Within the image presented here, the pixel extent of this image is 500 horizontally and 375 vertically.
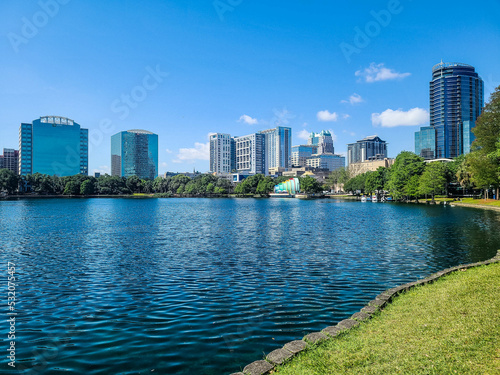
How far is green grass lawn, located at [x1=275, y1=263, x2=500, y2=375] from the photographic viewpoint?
8688mm

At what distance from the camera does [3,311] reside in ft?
51.8

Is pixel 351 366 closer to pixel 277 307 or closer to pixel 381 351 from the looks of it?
pixel 381 351

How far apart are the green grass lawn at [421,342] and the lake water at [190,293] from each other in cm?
229

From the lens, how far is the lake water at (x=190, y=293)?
456 inches

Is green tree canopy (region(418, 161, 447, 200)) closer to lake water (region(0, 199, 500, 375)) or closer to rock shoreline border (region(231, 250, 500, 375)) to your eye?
lake water (region(0, 199, 500, 375))

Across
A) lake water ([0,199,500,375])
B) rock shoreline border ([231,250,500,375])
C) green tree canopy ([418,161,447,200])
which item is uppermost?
green tree canopy ([418,161,447,200])

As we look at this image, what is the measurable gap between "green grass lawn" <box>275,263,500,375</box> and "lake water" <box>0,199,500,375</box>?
229 centimetres

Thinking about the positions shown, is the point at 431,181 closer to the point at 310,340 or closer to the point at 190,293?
the point at 190,293

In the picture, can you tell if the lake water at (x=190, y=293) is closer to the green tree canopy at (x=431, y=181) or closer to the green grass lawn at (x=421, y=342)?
the green grass lawn at (x=421, y=342)

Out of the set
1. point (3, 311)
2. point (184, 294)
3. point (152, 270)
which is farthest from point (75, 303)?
point (152, 270)

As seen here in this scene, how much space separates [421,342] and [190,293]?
11.6 m

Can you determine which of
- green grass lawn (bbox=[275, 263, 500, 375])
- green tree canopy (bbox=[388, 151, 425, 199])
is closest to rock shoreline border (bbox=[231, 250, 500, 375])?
green grass lawn (bbox=[275, 263, 500, 375])

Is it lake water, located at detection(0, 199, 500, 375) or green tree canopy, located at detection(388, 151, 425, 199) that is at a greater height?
green tree canopy, located at detection(388, 151, 425, 199)

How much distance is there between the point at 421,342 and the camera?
1013cm
